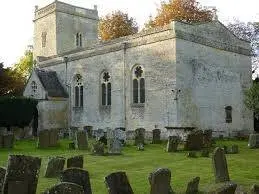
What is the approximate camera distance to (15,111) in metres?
31.1

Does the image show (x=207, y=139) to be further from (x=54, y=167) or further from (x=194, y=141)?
(x=54, y=167)

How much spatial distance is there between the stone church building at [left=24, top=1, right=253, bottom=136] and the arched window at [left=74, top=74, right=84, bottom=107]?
84 mm

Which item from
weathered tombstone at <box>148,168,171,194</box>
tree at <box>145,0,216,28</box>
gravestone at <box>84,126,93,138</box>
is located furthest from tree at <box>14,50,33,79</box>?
weathered tombstone at <box>148,168,171,194</box>

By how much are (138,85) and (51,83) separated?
9678 mm

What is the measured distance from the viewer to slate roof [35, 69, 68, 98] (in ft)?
118

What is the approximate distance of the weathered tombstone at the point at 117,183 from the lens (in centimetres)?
860

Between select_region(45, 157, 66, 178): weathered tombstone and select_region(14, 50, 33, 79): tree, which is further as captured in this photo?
select_region(14, 50, 33, 79): tree

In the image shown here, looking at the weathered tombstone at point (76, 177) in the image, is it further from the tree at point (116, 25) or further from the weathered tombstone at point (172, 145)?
the tree at point (116, 25)

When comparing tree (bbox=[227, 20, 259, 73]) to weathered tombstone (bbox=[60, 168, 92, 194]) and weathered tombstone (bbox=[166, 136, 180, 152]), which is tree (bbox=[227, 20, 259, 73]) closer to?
weathered tombstone (bbox=[166, 136, 180, 152])

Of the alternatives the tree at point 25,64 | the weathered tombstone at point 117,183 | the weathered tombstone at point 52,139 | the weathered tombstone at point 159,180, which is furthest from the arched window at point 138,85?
the tree at point 25,64

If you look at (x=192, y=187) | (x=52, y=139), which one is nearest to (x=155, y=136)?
(x=52, y=139)

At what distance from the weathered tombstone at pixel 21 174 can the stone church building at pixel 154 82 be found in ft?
57.9

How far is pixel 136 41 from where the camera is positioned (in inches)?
1201

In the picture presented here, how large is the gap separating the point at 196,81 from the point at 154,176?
2109 cm
